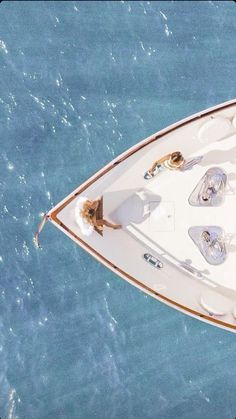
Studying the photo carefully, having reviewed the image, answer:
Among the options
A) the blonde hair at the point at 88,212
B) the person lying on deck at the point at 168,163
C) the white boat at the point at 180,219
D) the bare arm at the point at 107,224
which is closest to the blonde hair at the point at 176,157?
the person lying on deck at the point at 168,163

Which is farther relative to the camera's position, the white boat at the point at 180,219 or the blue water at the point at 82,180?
the blue water at the point at 82,180

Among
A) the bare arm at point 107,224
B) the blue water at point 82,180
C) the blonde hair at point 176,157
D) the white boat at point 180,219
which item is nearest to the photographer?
the blonde hair at point 176,157

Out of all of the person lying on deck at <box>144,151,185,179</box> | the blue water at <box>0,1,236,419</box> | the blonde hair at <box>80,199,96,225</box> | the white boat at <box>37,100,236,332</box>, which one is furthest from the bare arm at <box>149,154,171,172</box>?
the blue water at <box>0,1,236,419</box>

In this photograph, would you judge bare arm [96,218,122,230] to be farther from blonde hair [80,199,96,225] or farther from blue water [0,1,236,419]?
blue water [0,1,236,419]

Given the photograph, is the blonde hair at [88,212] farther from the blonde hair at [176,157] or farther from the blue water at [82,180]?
the blue water at [82,180]

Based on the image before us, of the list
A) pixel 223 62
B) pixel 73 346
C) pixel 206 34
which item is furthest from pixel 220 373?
pixel 206 34

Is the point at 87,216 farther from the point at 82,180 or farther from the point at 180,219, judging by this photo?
the point at 82,180

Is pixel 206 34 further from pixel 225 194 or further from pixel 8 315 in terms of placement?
pixel 8 315
